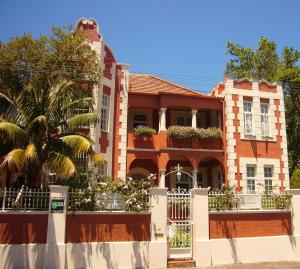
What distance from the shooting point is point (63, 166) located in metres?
12.3

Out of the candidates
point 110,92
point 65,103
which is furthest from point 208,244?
point 110,92

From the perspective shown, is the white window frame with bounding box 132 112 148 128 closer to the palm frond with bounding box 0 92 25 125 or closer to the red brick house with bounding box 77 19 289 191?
the red brick house with bounding box 77 19 289 191

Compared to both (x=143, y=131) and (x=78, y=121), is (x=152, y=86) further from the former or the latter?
(x=78, y=121)

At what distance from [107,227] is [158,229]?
1794 mm

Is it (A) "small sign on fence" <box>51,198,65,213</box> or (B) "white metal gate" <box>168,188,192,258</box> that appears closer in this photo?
(A) "small sign on fence" <box>51,198,65,213</box>

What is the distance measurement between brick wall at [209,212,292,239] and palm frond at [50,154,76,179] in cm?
540

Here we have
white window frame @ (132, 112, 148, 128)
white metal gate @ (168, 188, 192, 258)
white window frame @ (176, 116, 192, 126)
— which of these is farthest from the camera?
white window frame @ (176, 116, 192, 126)

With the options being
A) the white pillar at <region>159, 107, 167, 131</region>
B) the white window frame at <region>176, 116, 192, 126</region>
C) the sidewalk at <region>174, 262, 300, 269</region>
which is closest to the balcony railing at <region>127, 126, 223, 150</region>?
the white pillar at <region>159, 107, 167, 131</region>

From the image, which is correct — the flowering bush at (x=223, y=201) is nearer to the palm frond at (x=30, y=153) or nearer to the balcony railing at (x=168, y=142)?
the palm frond at (x=30, y=153)

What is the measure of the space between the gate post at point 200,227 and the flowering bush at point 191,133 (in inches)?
322

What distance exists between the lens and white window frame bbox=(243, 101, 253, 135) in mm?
22398

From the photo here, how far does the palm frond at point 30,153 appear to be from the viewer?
1168 cm

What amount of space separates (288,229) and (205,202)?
391 centimetres

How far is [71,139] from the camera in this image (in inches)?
515
